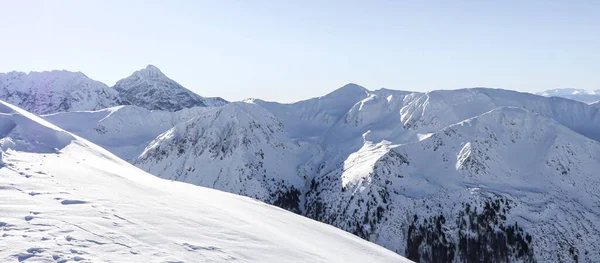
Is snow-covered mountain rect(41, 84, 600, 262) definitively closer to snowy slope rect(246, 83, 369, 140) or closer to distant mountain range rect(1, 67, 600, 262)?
distant mountain range rect(1, 67, 600, 262)

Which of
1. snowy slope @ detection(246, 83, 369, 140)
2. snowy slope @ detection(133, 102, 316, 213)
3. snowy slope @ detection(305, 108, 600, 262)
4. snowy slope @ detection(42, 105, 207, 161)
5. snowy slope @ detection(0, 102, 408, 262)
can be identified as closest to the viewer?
snowy slope @ detection(0, 102, 408, 262)

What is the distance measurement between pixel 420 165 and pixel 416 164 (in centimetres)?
116

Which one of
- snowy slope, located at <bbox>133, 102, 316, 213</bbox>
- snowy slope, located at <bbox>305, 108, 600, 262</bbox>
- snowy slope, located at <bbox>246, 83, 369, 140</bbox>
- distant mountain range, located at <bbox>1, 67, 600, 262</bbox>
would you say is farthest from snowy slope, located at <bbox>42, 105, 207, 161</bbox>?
snowy slope, located at <bbox>305, 108, 600, 262</bbox>

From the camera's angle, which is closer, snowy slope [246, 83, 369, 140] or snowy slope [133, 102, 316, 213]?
snowy slope [133, 102, 316, 213]

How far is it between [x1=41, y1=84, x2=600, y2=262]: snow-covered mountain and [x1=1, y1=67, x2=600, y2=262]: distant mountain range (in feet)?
1.09

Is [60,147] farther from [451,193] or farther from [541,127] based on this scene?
[541,127]

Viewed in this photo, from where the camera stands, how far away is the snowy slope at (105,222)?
10.8m

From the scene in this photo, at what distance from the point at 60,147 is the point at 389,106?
129917 millimetres

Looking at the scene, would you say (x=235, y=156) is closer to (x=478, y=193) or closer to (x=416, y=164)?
(x=416, y=164)

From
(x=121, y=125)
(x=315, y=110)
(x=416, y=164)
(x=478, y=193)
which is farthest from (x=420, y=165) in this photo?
(x=121, y=125)

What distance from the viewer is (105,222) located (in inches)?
508

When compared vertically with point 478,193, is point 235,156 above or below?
below

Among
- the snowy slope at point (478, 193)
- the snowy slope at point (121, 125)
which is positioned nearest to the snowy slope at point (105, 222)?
the snowy slope at point (478, 193)

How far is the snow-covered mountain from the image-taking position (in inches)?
3255
